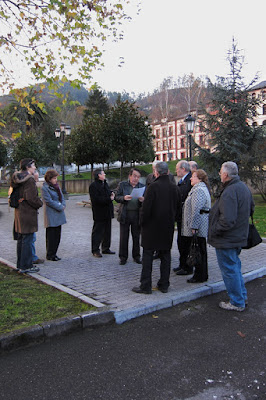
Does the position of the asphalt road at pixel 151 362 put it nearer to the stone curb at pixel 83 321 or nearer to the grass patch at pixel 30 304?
the stone curb at pixel 83 321

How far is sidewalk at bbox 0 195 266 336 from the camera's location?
4.71m

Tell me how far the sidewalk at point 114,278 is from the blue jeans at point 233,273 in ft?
2.11

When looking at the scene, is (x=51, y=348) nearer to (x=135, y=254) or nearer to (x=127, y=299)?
(x=127, y=299)

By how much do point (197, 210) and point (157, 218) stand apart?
0.88m

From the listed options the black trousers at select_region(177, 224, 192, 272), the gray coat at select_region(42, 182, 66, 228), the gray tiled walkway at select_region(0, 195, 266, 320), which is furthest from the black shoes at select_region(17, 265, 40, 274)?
the black trousers at select_region(177, 224, 192, 272)

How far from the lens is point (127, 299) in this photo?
4.84m

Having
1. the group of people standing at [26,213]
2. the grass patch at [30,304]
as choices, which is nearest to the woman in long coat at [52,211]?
the group of people standing at [26,213]

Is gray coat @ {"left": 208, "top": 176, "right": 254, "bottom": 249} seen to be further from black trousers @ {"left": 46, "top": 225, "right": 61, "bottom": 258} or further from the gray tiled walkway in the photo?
black trousers @ {"left": 46, "top": 225, "right": 61, "bottom": 258}

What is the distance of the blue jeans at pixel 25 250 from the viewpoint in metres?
6.11

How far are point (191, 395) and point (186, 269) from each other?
11.2 feet

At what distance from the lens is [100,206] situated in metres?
7.41

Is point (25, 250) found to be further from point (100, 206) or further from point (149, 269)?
point (149, 269)

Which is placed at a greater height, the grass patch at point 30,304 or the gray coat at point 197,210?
the gray coat at point 197,210

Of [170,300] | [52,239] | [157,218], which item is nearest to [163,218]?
[157,218]
